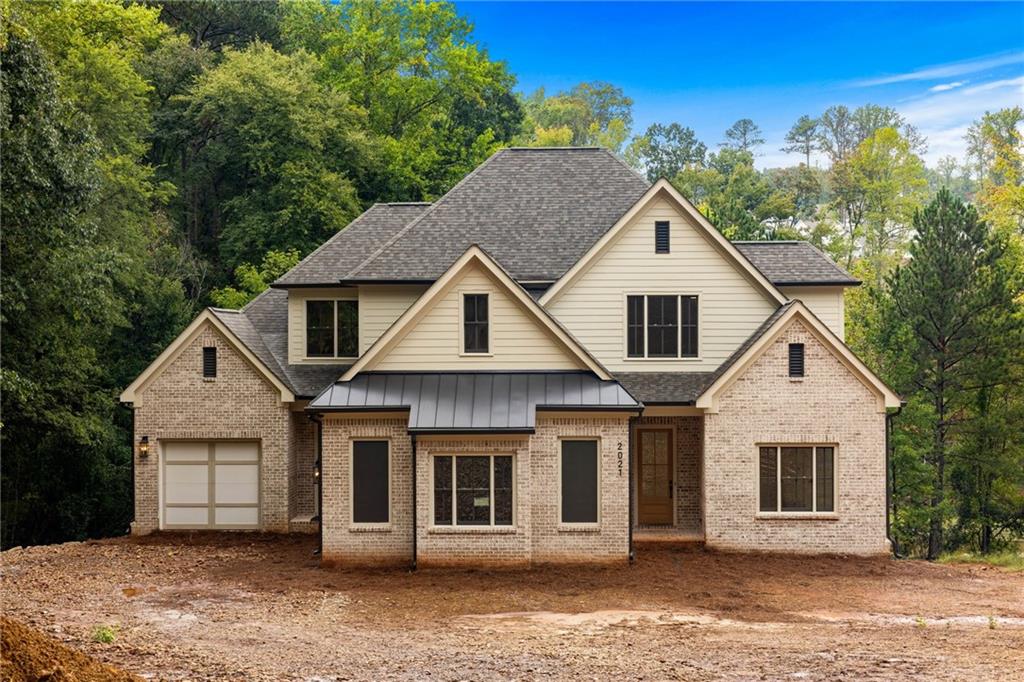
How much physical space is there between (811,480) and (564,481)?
16.3 ft

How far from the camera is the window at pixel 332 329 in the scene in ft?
73.2

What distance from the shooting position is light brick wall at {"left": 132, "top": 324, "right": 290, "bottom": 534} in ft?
68.9

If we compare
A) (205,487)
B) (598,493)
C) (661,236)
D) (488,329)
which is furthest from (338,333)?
(598,493)

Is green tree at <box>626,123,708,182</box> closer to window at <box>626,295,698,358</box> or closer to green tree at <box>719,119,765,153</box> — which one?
green tree at <box>719,119,765,153</box>

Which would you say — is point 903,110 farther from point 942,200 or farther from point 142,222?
point 142,222

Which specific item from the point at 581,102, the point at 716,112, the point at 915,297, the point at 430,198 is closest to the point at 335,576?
the point at 915,297

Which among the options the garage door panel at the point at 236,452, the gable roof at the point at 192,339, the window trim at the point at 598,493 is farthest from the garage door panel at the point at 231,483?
the window trim at the point at 598,493

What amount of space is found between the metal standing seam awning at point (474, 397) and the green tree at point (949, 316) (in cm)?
1575

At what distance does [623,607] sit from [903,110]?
66.0 m

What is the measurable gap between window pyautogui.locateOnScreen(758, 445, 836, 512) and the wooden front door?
236 centimetres

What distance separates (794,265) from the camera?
22.2 m

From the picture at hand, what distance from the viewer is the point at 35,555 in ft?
62.1

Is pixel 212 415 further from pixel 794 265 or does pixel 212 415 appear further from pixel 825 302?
pixel 825 302

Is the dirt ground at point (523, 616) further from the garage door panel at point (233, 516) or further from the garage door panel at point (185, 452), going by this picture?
the garage door panel at point (185, 452)
